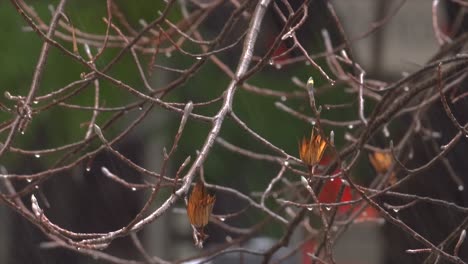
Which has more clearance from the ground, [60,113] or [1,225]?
[60,113]

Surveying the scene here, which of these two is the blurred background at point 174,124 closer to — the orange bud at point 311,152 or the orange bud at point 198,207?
the orange bud at point 311,152

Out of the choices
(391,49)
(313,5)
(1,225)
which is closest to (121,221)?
(1,225)

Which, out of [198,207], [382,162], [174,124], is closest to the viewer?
[198,207]

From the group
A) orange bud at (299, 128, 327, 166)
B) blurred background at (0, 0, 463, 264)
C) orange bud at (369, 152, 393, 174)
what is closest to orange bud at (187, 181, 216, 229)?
orange bud at (299, 128, 327, 166)

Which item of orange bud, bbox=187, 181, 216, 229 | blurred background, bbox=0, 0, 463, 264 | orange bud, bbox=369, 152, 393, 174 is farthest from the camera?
blurred background, bbox=0, 0, 463, 264

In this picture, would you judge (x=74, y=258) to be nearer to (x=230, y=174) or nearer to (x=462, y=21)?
(x=230, y=174)

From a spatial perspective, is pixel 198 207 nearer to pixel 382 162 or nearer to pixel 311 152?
pixel 311 152

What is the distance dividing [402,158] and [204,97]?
9.89ft

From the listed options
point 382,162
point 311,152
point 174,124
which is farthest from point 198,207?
point 174,124

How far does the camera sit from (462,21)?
5.28m

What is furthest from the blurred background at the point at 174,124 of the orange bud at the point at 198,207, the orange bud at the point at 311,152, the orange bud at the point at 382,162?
the orange bud at the point at 198,207

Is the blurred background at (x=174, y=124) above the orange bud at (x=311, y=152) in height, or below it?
below

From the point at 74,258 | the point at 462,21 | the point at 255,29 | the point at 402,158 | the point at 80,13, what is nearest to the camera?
the point at 255,29

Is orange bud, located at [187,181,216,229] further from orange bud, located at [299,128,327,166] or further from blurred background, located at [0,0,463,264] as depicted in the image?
blurred background, located at [0,0,463,264]
